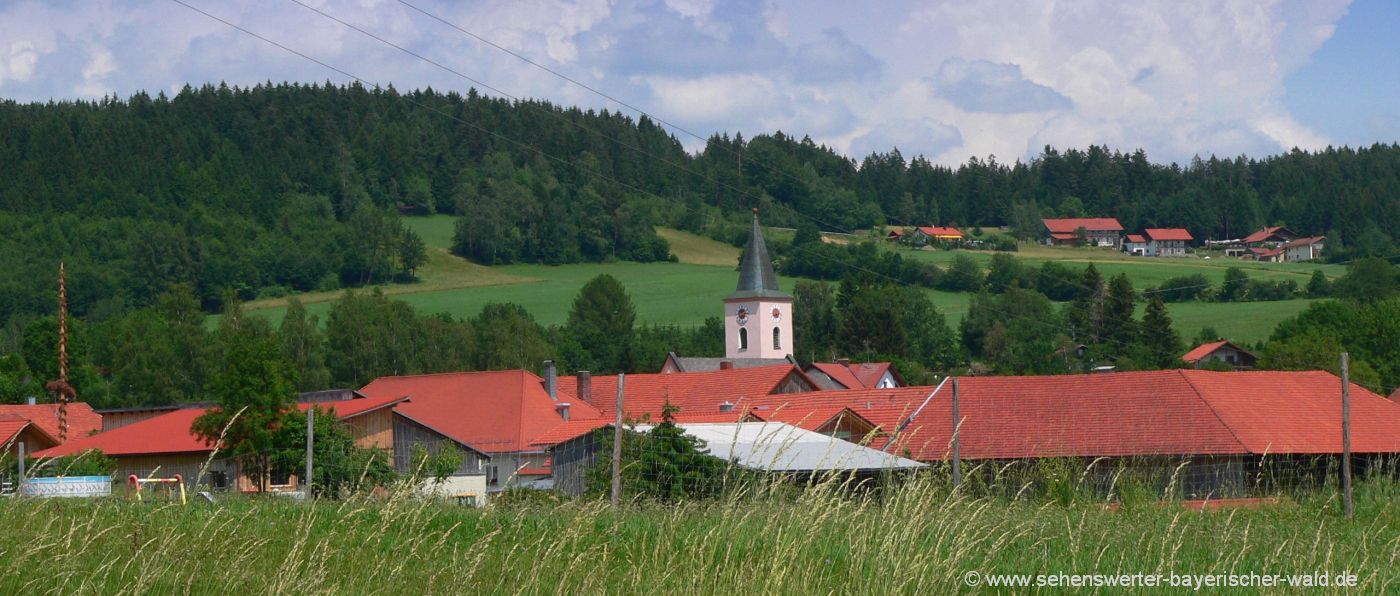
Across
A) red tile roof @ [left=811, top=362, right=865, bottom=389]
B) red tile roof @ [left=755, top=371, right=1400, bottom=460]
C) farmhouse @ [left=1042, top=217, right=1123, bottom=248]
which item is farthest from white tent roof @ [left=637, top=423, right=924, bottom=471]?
farmhouse @ [left=1042, top=217, right=1123, bottom=248]

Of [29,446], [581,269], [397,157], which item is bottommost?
[29,446]

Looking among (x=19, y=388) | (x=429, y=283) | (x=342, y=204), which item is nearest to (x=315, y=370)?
(x=19, y=388)

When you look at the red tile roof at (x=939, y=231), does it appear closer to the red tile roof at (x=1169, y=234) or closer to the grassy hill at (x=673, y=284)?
the grassy hill at (x=673, y=284)

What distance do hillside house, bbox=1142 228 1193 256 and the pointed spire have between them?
88881mm

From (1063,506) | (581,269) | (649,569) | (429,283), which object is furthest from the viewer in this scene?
(581,269)

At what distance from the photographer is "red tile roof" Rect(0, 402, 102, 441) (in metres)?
48.2

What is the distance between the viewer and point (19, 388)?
7588cm

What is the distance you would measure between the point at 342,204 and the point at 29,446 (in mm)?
100349

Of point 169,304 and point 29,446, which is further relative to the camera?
point 169,304

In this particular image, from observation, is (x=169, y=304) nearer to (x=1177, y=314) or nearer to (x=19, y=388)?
(x=19, y=388)

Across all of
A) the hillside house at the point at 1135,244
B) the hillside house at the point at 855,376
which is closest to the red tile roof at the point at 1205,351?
the hillside house at the point at 855,376

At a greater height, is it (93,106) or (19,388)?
(93,106)

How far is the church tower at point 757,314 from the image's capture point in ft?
252

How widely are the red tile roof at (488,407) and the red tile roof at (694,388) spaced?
2.54 m
